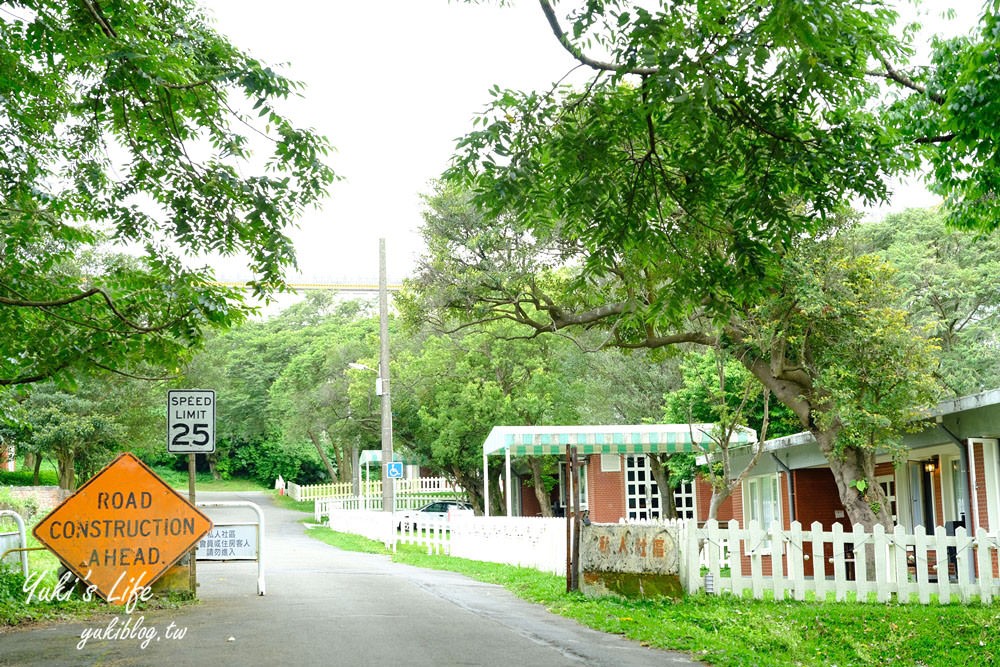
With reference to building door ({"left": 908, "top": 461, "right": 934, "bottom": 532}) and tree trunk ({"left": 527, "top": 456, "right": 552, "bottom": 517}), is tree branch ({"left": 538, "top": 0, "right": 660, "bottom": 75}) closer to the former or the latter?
building door ({"left": 908, "top": 461, "right": 934, "bottom": 532})

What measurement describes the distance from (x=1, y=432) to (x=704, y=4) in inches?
1575

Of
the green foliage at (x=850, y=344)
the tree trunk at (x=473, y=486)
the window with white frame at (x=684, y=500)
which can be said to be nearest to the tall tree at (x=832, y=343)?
the green foliage at (x=850, y=344)

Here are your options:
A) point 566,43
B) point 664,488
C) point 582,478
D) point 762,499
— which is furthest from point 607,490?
point 566,43

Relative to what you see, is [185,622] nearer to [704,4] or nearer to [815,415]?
[704,4]

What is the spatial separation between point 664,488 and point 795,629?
2160cm

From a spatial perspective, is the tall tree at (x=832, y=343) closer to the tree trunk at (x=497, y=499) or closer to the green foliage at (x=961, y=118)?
the green foliage at (x=961, y=118)

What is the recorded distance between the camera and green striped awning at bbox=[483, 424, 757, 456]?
90.0ft

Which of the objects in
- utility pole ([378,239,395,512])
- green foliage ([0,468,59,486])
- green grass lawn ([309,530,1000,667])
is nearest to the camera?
green grass lawn ([309,530,1000,667])

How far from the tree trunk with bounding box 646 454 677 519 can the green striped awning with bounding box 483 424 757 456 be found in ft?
16.3

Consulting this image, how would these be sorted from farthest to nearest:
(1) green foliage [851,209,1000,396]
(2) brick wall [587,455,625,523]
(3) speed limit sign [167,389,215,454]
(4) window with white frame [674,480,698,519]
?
(4) window with white frame [674,480,698,519] → (2) brick wall [587,455,625,523] → (1) green foliage [851,209,1000,396] → (3) speed limit sign [167,389,215,454]

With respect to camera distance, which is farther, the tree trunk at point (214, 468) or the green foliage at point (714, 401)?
the tree trunk at point (214, 468)

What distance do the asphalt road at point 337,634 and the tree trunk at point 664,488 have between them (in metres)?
17.2

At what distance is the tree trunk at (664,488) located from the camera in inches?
1325

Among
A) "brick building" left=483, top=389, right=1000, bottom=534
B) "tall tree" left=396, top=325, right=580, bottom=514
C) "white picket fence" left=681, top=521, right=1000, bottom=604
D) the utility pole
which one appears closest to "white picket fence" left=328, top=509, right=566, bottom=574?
the utility pole
